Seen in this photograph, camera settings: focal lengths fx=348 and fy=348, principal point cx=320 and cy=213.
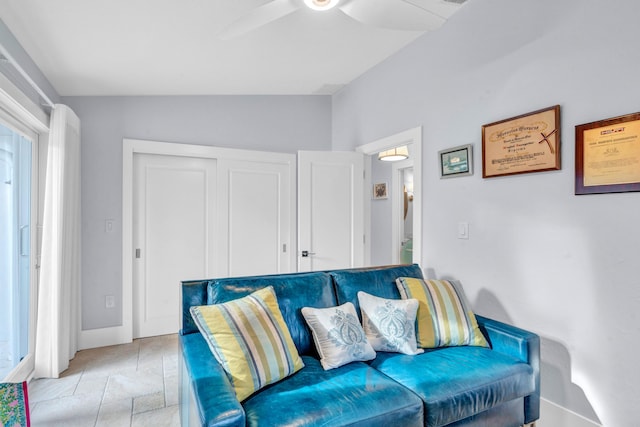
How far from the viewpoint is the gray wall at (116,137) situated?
10.7 feet

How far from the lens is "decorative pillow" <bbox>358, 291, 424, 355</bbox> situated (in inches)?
76.6

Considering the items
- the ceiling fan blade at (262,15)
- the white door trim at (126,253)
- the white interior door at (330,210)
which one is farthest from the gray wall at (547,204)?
the white door trim at (126,253)

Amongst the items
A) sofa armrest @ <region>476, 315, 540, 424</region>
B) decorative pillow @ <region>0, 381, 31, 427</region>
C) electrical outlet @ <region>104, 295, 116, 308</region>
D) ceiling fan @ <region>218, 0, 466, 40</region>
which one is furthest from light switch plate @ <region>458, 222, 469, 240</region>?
electrical outlet @ <region>104, 295, 116, 308</region>

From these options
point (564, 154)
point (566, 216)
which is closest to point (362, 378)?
point (566, 216)

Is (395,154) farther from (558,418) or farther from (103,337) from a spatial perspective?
(103,337)

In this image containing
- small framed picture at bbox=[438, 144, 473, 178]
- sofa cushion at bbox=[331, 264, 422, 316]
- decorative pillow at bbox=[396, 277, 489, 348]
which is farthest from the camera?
small framed picture at bbox=[438, 144, 473, 178]

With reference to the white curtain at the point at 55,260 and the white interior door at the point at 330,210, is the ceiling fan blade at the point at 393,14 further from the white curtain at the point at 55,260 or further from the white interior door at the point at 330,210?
the white curtain at the point at 55,260

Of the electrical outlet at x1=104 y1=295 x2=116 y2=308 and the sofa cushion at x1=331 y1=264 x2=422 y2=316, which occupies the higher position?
the sofa cushion at x1=331 y1=264 x2=422 y2=316

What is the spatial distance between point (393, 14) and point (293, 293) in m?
1.56

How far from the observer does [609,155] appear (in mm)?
1775

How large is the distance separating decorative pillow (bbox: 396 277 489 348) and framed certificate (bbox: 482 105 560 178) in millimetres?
879

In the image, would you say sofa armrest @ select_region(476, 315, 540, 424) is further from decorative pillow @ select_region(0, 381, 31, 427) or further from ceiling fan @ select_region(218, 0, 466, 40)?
decorative pillow @ select_region(0, 381, 31, 427)

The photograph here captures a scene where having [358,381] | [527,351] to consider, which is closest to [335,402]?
[358,381]

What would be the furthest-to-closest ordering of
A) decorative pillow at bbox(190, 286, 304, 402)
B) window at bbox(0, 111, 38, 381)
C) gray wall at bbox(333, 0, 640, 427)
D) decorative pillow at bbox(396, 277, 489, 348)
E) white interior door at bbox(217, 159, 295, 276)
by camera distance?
white interior door at bbox(217, 159, 295, 276) → window at bbox(0, 111, 38, 381) → decorative pillow at bbox(396, 277, 489, 348) → gray wall at bbox(333, 0, 640, 427) → decorative pillow at bbox(190, 286, 304, 402)
